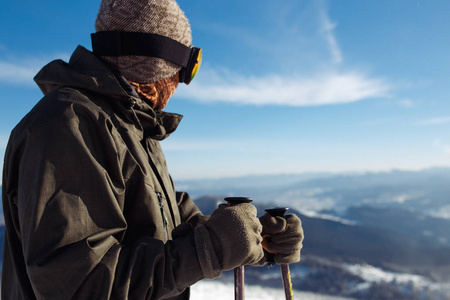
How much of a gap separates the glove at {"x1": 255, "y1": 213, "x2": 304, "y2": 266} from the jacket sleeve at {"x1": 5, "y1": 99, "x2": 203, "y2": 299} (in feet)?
2.94

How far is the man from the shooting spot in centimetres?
109

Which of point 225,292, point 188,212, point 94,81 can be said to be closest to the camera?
point 94,81

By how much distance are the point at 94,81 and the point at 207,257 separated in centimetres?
99

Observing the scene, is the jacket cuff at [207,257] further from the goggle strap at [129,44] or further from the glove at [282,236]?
the goggle strap at [129,44]

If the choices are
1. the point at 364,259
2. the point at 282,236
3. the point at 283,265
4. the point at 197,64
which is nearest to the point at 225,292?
the point at 283,265

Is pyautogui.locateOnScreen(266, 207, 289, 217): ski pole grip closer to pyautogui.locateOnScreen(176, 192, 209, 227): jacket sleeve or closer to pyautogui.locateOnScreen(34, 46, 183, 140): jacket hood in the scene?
pyautogui.locateOnScreen(176, 192, 209, 227): jacket sleeve

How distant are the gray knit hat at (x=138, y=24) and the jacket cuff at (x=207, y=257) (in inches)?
40.1

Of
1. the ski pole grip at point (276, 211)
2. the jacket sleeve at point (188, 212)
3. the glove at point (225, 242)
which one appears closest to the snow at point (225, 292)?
the jacket sleeve at point (188, 212)

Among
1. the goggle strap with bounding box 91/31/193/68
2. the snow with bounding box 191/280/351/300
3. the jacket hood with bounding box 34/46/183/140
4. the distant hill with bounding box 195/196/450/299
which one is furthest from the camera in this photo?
the distant hill with bounding box 195/196/450/299

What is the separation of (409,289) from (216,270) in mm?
15627

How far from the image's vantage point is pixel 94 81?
1.48 m

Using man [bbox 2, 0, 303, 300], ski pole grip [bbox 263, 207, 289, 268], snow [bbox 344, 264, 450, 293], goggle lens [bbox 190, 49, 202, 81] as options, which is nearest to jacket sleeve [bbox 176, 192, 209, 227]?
ski pole grip [bbox 263, 207, 289, 268]

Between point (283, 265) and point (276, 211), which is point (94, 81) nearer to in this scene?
point (276, 211)

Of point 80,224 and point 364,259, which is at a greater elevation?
point 80,224
